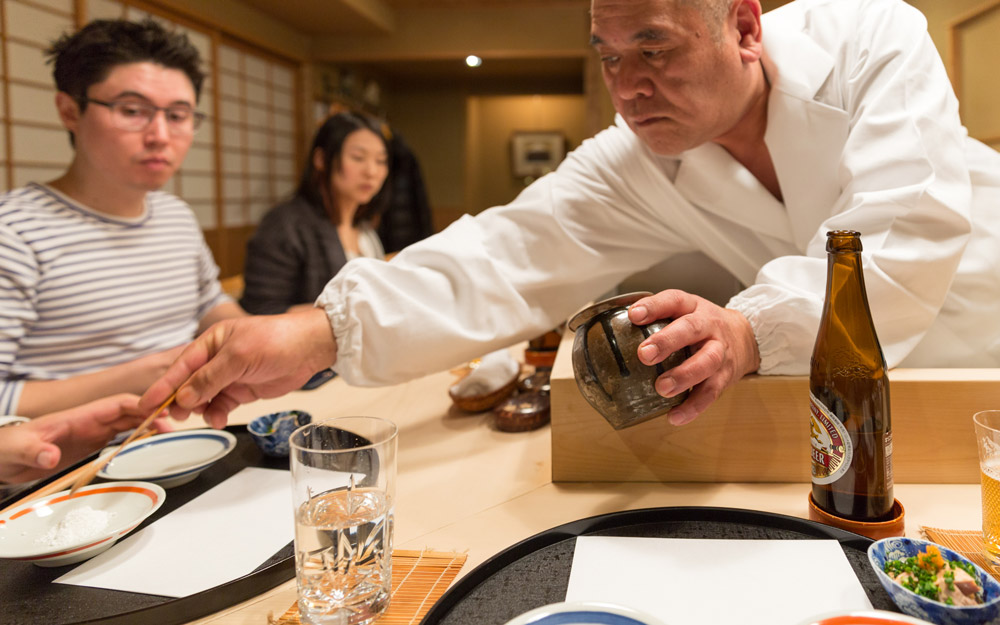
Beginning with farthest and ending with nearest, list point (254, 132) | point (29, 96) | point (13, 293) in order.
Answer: point (254, 132), point (29, 96), point (13, 293)

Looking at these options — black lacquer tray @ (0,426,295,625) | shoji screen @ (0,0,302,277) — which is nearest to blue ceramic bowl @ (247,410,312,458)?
black lacquer tray @ (0,426,295,625)

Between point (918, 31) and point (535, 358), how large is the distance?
33.9 inches

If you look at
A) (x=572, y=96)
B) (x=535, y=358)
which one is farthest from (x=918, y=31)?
(x=572, y=96)

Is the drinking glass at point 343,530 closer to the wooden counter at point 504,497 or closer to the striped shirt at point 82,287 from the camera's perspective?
the wooden counter at point 504,497

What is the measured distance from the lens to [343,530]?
60 cm

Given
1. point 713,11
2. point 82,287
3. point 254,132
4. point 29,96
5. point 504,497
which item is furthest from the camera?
point 254,132

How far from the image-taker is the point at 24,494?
0.87m

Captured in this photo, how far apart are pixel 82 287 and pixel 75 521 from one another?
112 cm

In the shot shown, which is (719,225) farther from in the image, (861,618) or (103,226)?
(103,226)

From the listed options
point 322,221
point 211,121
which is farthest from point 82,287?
point 211,121

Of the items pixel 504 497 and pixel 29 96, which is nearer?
→ pixel 504 497

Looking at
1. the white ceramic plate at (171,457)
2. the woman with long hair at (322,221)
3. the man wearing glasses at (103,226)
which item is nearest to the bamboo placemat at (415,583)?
the white ceramic plate at (171,457)

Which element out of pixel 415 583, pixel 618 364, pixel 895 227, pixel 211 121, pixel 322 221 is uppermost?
pixel 211 121

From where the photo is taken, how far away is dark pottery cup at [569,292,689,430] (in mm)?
730
